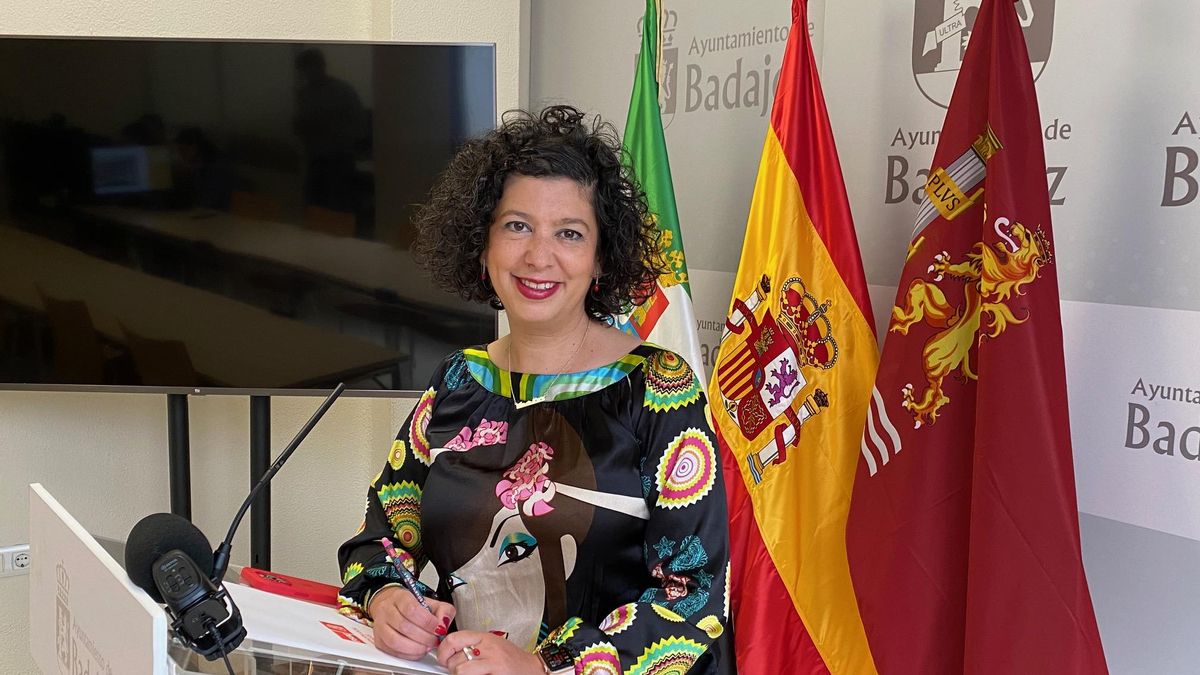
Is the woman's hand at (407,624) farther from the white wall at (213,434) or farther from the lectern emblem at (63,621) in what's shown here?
the white wall at (213,434)

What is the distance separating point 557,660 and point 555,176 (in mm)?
668

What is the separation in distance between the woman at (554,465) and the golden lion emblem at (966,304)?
0.45 metres

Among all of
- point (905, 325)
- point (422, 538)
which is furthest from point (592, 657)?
point (905, 325)

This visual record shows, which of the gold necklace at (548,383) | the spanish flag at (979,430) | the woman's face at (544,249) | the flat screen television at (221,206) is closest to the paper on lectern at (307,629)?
the gold necklace at (548,383)

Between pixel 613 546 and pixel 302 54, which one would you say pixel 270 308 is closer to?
pixel 302 54

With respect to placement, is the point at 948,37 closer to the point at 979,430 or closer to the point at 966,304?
the point at 966,304

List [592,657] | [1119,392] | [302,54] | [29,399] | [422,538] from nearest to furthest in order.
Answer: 1. [592,657]
2. [422,538]
3. [1119,392]
4. [302,54]
5. [29,399]

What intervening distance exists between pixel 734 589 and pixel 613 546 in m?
0.76

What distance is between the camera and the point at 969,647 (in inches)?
61.7

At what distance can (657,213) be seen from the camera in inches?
92.7

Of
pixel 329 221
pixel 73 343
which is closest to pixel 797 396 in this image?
pixel 329 221

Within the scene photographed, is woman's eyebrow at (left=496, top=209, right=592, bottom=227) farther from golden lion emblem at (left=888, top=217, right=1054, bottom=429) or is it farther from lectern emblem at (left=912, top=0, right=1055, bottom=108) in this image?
lectern emblem at (left=912, top=0, right=1055, bottom=108)

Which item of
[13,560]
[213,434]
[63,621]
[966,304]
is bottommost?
[13,560]

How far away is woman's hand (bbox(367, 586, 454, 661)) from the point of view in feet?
4.14
